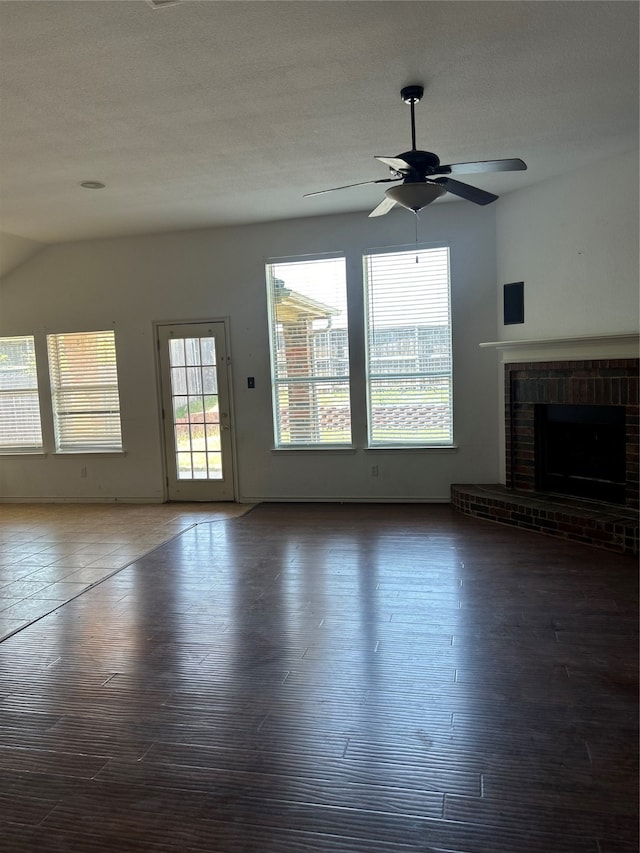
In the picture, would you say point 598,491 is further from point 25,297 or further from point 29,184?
point 25,297

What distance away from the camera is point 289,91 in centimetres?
318

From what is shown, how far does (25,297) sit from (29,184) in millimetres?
2562

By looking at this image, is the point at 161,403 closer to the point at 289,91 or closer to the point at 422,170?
the point at 289,91

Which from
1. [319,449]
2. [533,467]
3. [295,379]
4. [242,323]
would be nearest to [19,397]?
[242,323]

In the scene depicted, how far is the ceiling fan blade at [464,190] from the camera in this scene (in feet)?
10.4

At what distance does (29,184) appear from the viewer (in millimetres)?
4543

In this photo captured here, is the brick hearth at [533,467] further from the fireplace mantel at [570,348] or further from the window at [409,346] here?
the window at [409,346]

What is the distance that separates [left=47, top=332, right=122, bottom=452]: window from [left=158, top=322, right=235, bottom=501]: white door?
2.23 feet

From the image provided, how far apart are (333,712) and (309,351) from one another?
426 centimetres

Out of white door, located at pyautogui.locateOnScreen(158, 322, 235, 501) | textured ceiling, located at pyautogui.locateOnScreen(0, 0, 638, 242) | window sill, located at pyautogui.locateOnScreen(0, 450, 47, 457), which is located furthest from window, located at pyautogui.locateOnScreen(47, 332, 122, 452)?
textured ceiling, located at pyautogui.locateOnScreen(0, 0, 638, 242)

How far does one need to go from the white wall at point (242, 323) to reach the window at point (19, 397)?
6.8 inches

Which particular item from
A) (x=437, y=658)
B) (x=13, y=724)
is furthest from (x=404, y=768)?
(x=13, y=724)

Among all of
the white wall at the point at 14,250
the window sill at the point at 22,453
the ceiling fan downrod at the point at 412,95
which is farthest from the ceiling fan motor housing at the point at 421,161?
the window sill at the point at 22,453

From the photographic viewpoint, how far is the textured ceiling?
2.54 metres
